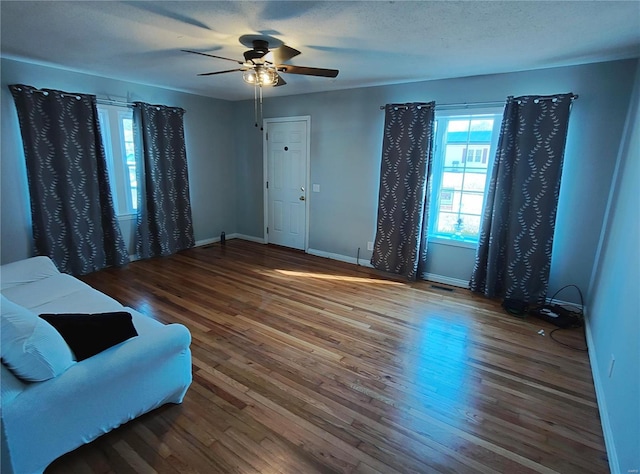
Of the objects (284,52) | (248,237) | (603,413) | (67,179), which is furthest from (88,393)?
(248,237)

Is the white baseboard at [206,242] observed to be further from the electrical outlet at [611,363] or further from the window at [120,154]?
the electrical outlet at [611,363]

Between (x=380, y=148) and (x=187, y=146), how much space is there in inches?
120

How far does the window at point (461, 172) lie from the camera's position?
12.3 feet

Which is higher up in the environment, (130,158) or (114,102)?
(114,102)

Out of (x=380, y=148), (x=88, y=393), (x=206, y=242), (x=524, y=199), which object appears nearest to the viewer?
(x=88, y=393)

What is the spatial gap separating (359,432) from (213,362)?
1.22 metres

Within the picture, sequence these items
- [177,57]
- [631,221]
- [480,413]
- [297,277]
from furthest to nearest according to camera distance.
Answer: [297,277] → [177,57] → [631,221] → [480,413]

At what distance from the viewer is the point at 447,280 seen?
164 inches

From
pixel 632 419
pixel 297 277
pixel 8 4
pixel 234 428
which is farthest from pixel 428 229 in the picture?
pixel 8 4

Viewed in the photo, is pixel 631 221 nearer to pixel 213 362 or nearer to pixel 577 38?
pixel 577 38

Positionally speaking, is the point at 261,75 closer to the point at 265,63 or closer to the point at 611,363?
the point at 265,63

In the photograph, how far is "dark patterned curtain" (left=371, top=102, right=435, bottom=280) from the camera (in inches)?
156

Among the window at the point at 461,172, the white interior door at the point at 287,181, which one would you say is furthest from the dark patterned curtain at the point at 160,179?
the window at the point at 461,172

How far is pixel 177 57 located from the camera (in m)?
3.21
